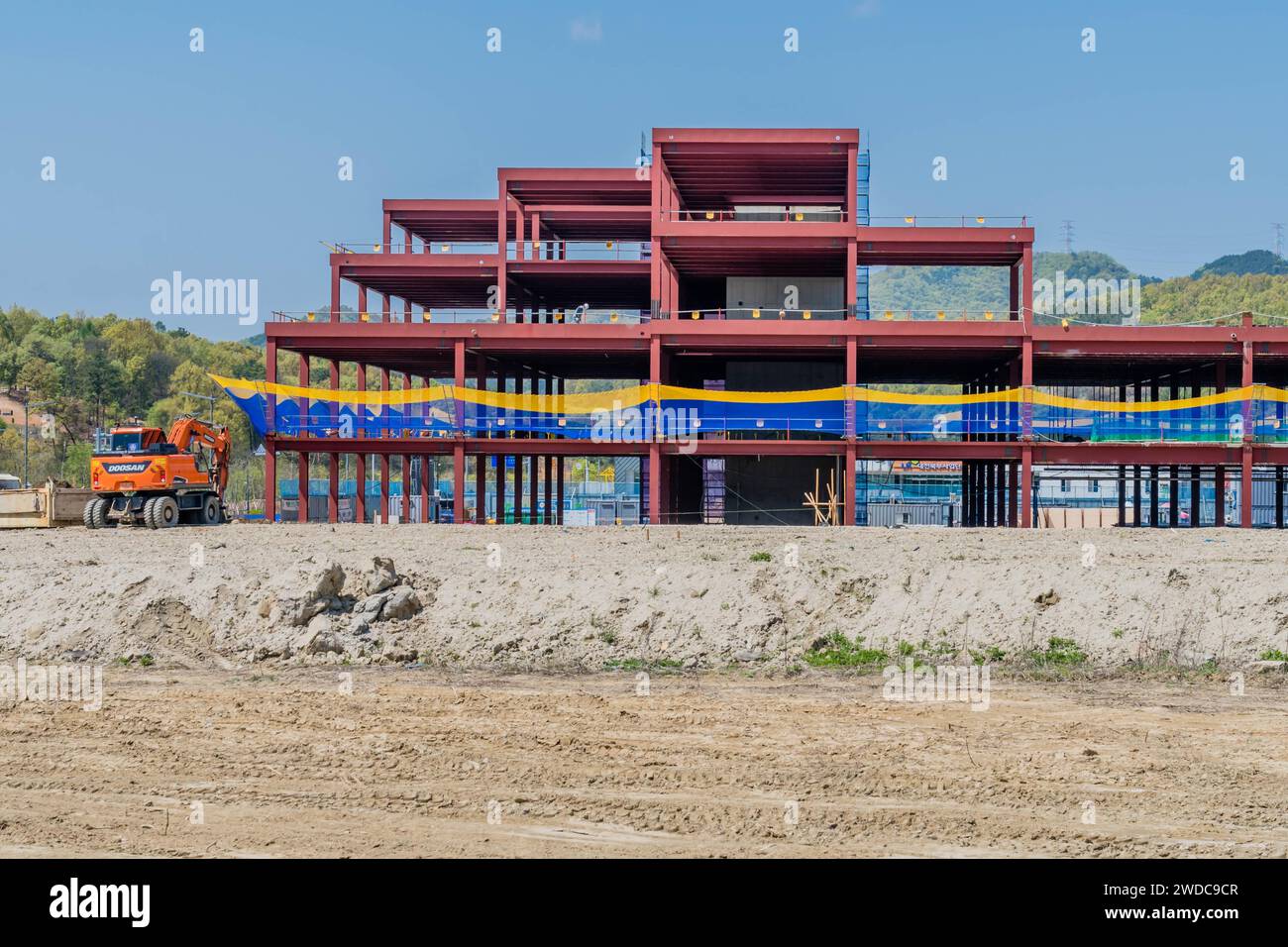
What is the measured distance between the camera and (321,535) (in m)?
28.2

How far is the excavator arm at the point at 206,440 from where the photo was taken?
112 feet

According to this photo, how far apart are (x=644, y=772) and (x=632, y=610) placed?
23.6ft

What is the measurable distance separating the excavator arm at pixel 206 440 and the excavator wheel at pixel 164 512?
198 cm

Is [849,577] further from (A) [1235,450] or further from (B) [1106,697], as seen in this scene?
(A) [1235,450]

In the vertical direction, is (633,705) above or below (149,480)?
below

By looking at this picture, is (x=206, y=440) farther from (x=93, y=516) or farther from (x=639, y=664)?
(x=639, y=664)

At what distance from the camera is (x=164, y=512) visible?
32.3m

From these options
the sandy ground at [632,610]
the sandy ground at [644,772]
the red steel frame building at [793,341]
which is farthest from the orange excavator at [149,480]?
the sandy ground at [644,772]

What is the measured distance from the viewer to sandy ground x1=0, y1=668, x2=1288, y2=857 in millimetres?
8945

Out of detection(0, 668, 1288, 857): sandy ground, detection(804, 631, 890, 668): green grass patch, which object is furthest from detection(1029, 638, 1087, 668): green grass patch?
detection(804, 631, 890, 668): green grass patch

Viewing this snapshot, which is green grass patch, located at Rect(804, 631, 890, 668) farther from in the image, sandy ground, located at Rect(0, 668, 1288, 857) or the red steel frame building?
the red steel frame building

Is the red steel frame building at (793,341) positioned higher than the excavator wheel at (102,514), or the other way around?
the red steel frame building at (793,341)

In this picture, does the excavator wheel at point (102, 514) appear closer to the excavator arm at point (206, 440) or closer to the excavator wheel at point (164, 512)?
the excavator wheel at point (164, 512)

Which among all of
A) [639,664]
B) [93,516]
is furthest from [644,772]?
[93,516]
